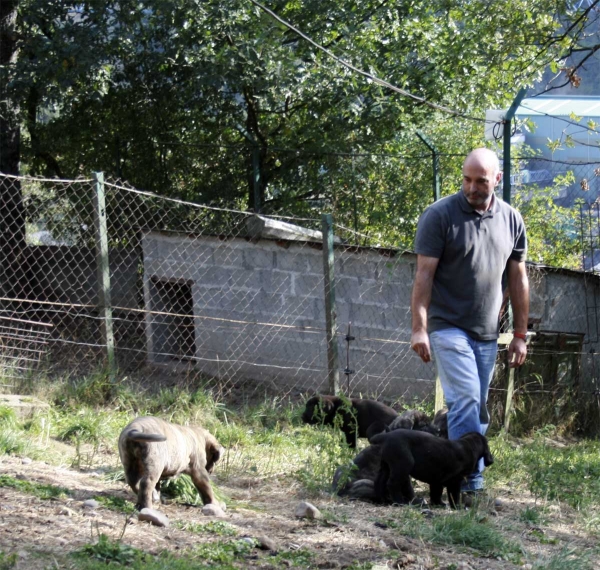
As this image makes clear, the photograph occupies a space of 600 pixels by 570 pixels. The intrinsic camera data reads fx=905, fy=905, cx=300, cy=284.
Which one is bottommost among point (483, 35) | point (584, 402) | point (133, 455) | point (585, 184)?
point (584, 402)

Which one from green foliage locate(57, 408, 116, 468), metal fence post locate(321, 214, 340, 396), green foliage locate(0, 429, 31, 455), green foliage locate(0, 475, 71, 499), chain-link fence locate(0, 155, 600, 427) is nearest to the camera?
green foliage locate(0, 475, 71, 499)

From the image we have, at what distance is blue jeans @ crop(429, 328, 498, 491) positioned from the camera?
19.6ft

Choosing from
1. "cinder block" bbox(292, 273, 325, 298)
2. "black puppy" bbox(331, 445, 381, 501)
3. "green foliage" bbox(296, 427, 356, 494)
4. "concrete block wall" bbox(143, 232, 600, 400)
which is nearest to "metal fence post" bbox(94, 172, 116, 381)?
"concrete block wall" bbox(143, 232, 600, 400)

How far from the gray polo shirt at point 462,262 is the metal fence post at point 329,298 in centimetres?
342

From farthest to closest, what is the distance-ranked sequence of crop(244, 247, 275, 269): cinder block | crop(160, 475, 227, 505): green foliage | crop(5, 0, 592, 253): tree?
1. crop(5, 0, 592, 253): tree
2. crop(244, 247, 275, 269): cinder block
3. crop(160, 475, 227, 505): green foliage

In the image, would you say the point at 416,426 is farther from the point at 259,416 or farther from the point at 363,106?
the point at 363,106

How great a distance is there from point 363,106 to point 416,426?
22.3 feet

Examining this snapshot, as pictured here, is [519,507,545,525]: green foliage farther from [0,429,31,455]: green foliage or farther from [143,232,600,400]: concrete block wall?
[143,232,600,400]: concrete block wall

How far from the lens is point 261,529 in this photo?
4.83 meters

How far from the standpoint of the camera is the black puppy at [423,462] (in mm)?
5602

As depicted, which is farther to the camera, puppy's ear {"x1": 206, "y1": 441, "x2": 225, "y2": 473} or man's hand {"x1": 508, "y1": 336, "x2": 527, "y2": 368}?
man's hand {"x1": 508, "y1": 336, "x2": 527, "y2": 368}

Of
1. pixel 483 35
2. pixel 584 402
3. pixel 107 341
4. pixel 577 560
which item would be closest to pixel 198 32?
pixel 483 35

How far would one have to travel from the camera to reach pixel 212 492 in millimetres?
5281

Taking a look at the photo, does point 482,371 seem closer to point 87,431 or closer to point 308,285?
point 87,431
